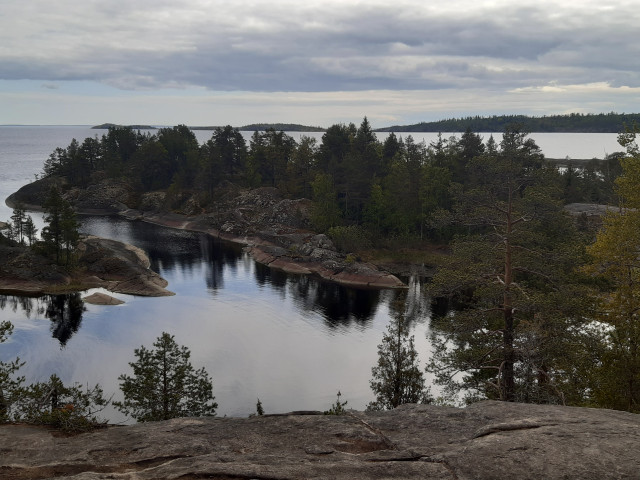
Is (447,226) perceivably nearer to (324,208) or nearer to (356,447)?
(324,208)

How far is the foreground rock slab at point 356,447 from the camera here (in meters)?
10.8

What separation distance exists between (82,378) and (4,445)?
3410 cm

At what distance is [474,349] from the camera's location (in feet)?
88.4

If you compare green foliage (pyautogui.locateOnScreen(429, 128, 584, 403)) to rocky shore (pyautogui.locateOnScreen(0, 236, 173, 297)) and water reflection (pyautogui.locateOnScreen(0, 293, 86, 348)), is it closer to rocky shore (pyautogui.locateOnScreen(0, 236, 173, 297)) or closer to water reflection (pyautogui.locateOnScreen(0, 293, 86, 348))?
water reflection (pyautogui.locateOnScreen(0, 293, 86, 348))

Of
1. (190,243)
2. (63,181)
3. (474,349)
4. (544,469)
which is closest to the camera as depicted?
(544,469)

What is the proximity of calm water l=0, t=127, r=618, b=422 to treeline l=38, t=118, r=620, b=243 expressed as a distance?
22.4 meters

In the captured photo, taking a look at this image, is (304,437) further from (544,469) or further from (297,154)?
(297,154)

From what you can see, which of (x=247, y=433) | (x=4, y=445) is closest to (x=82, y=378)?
(x=4, y=445)

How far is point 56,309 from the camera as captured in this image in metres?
64.6

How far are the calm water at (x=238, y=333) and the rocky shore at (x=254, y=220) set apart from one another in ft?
16.2

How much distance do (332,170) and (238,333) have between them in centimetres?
5780

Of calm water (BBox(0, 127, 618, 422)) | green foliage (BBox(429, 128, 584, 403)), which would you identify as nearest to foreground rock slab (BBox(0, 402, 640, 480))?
green foliage (BBox(429, 128, 584, 403))

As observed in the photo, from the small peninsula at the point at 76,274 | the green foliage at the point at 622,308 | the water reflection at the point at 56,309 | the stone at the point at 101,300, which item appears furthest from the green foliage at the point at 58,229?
the green foliage at the point at 622,308

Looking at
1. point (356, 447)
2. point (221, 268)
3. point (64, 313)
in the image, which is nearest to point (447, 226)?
point (221, 268)
